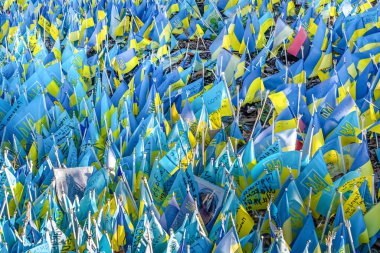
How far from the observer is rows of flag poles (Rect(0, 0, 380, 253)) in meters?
3.10

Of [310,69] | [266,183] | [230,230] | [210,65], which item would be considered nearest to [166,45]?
[210,65]

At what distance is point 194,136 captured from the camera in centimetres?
403

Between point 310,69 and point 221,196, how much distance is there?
2.00 metres

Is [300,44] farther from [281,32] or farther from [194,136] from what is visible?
[194,136]

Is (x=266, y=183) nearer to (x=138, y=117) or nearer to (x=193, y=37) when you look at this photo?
(x=138, y=117)

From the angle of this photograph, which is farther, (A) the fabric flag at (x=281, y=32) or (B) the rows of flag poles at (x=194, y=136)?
(A) the fabric flag at (x=281, y=32)

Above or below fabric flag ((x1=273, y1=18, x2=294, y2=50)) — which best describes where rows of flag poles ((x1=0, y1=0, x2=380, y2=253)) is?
below

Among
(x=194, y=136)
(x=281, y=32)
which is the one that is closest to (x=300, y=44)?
(x=281, y=32)

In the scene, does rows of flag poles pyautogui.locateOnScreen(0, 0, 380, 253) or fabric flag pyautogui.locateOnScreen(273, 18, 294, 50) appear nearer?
rows of flag poles pyautogui.locateOnScreen(0, 0, 380, 253)

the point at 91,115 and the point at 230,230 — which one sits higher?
the point at 91,115

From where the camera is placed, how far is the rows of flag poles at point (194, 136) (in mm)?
3096

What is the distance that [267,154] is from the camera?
142 inches

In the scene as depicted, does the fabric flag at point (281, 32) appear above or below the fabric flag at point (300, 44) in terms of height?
above

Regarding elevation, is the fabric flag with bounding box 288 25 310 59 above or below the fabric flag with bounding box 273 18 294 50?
below
